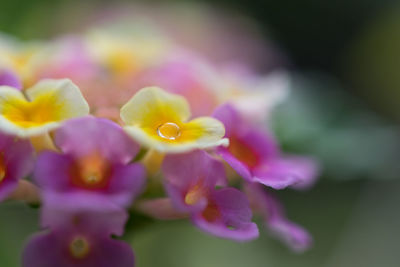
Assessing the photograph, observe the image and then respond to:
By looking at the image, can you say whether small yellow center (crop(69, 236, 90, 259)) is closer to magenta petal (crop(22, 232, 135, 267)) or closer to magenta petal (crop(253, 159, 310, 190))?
magenta petal (crop(22, 232, 135, 267))

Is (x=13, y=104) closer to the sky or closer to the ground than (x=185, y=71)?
closer to the ground

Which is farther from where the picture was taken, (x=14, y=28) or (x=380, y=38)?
(x=380, y=38)

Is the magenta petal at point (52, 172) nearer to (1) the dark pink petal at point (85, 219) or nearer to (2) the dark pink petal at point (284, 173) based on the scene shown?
(1) the dark pink petal at point (85, 219)

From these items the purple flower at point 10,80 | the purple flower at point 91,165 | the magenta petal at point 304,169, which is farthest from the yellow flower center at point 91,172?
the magenta petal at point 304,169

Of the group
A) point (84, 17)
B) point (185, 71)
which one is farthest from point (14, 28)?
point (185, 71)

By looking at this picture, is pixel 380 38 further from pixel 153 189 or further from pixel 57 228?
pixel 57 228

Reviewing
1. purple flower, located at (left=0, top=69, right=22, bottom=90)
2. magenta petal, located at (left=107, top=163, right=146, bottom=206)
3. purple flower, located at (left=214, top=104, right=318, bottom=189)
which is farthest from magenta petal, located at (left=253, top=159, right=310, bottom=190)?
purple flower, located at (left=0, top=69, right=22, bottom=90)

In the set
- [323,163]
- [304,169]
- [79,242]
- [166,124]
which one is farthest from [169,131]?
[323,163]

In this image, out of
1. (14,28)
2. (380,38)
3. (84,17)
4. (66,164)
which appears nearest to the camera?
(66,164)
